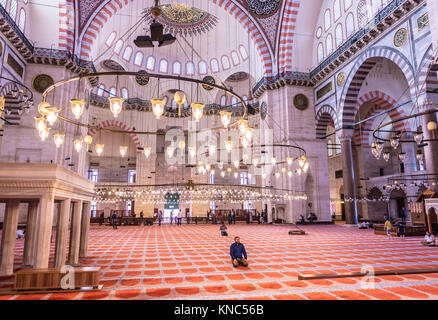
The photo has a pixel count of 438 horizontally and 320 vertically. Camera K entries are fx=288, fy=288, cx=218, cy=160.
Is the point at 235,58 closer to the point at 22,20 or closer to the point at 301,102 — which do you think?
the point at 301,102

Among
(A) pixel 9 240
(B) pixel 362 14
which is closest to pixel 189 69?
(B) pixel 362 14

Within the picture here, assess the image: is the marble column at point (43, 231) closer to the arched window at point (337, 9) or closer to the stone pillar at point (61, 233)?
the stone pillar at point (61, 233)

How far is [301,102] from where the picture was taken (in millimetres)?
15680

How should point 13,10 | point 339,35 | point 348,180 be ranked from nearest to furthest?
point 13,10, point 348,180, point 339,35

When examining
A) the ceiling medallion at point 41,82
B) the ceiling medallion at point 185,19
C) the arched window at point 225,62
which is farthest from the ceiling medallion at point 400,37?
the ceiling medallion at point 41,82

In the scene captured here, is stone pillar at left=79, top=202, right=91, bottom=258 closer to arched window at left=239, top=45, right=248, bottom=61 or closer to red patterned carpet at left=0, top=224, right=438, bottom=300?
red patterned carpet at left=0, top=224, right=438, bottom=300

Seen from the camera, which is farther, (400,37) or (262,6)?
(262,6)

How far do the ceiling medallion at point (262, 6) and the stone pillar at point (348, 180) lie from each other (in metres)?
7.75

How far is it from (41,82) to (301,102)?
12621 millimetres

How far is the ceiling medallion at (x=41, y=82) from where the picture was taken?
12.5 metres

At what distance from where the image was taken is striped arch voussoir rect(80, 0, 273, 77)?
13.8 m

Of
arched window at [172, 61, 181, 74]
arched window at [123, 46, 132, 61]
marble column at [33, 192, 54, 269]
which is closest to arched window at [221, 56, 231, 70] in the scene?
arched window at [172, 61, 181, 74]

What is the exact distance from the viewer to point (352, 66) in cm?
1265

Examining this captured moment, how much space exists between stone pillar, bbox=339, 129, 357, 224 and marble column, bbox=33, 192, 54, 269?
12.3 metres
